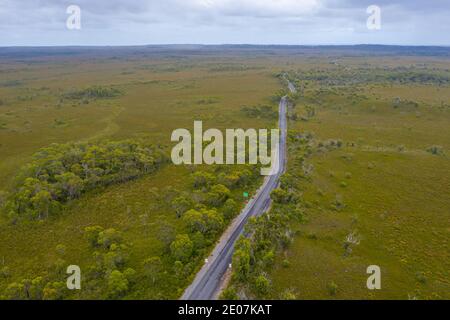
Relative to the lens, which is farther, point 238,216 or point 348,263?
point 238,216

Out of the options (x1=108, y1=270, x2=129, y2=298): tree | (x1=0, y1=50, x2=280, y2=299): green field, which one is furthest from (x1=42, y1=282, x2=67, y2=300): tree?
(x1=108, y1=270, x2=129, y2=298): tree

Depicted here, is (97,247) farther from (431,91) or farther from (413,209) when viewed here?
(431,91)

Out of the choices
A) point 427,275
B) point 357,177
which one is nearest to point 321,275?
point 427,275

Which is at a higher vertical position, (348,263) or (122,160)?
(122,160)

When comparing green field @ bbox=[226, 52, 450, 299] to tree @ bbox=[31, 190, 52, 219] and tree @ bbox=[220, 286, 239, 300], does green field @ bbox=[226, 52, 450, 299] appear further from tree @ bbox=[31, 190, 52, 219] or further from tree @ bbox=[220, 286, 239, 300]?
tree @ bbox=[31, 190, 52, 219]

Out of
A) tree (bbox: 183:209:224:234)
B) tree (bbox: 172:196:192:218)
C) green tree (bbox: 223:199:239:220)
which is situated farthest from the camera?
tree (bbox: 172:196:192:218)

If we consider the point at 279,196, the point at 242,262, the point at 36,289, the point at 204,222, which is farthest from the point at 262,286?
the point at 36,289

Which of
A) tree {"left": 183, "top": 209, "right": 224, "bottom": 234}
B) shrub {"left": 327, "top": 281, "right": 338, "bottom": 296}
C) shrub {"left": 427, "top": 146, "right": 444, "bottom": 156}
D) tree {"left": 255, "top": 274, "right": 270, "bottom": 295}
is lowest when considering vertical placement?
shrub {"left": 327, "top": 281, "right": 338, "bottom": 296}
